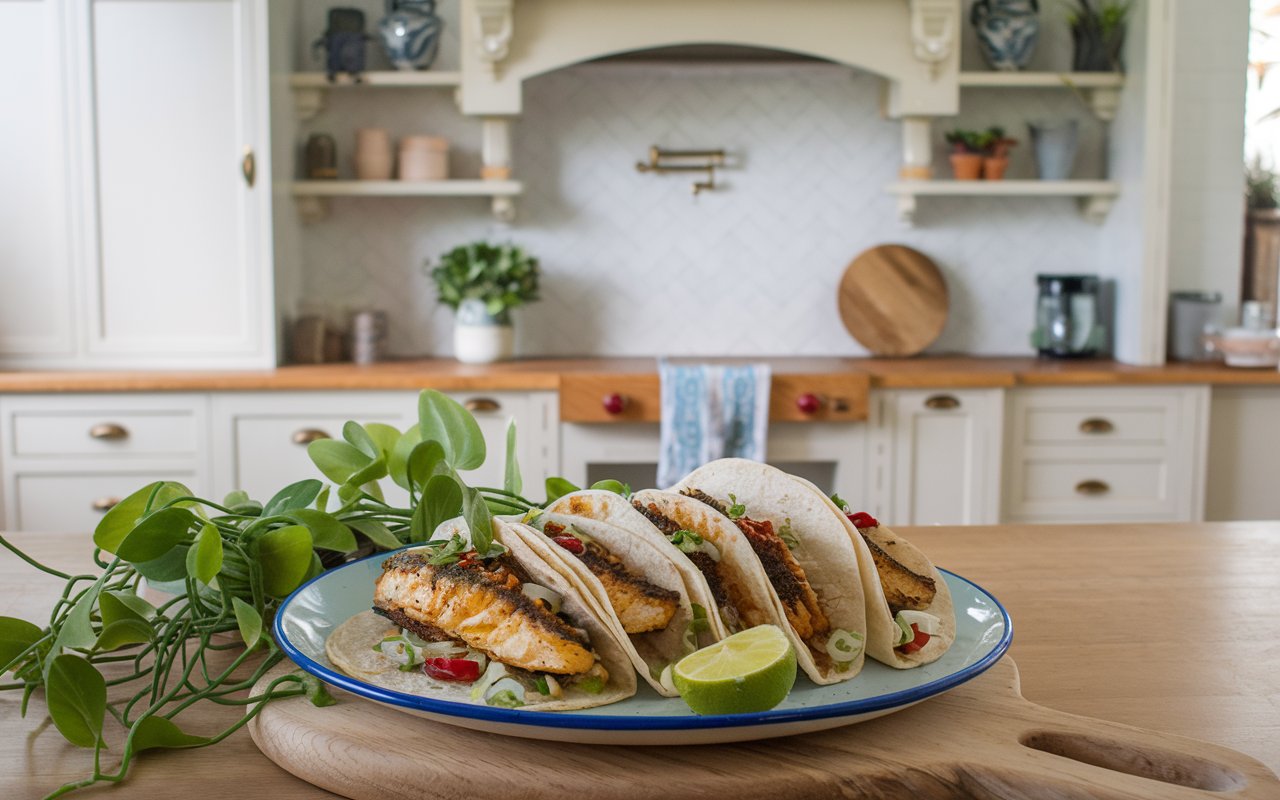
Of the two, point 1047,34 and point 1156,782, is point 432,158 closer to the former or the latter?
point 1047,34

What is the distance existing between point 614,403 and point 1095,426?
55.5 inches

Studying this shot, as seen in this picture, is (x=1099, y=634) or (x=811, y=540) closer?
(x=811, y=540)

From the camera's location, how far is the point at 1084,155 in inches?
159

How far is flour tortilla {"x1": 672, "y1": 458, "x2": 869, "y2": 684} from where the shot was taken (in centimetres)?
89

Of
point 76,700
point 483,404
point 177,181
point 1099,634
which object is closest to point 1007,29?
point 483,404

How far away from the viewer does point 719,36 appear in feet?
11.8

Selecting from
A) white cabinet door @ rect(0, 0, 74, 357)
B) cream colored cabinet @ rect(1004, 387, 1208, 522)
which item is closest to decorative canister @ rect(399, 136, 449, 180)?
white cabinet door @ rect(0, 0, 74, 357)

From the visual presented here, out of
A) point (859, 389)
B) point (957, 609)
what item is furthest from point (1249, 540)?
point (859, 389)

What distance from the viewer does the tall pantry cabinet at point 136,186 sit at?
341 cm

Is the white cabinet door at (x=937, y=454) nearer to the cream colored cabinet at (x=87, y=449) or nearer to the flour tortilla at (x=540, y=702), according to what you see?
the cream colored cabinet at (x=87, y=449)

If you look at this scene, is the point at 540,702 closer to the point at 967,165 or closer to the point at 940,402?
the point at 940,402

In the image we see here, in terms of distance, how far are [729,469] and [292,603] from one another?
38 centimetres

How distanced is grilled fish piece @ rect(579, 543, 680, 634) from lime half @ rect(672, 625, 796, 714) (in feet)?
0.20

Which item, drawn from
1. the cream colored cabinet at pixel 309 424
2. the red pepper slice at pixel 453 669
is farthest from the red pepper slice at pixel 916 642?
the cream colored cabinet at pixel 309 424
